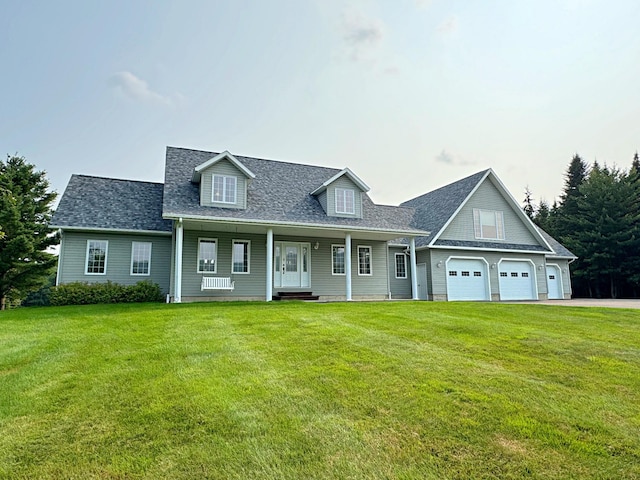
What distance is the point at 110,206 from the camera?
54.0ft

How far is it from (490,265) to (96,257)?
20.0m

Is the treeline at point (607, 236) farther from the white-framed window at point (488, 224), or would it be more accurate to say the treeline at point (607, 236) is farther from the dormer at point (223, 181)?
the dormer at point (223, 181)

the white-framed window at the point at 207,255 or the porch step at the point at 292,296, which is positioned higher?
the white-framed window at the point at 207,255

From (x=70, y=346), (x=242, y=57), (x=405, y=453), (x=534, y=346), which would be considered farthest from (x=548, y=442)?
(x=242, y=57)

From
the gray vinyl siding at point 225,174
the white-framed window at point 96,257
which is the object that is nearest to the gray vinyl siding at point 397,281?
the gray vinyl siding at point 225,174

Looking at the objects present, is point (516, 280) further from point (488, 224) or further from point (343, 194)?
point (343, 194)

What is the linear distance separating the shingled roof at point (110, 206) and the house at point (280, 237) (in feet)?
0.15

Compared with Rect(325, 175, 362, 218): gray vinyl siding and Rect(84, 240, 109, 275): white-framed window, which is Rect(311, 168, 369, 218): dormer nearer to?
Rect(325, 175, 362, 218): gray vinyl siding

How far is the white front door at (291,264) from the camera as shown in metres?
17.2

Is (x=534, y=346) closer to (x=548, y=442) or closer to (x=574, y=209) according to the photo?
(x=548, y=442)

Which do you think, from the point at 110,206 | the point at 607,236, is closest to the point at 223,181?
the point at 110,206

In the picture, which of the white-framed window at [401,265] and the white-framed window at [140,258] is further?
the white-framed window at [401,265]

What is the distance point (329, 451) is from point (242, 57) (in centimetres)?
1429

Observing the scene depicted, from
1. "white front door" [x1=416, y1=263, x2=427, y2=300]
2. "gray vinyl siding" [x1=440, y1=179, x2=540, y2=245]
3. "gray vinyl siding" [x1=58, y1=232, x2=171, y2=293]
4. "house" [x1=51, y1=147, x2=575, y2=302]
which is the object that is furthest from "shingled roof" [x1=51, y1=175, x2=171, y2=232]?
"gray vinyl siding" [x1=440, y1=179, x2=540, y2=245]
